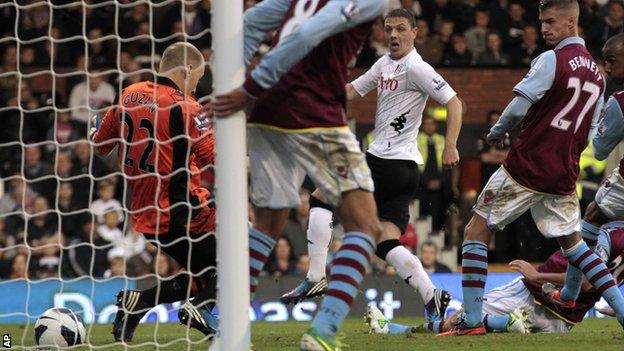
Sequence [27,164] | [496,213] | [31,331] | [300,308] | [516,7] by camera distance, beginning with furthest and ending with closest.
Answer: [516,7]
[27,164]
[300,308]
[31,331]
[496,213]

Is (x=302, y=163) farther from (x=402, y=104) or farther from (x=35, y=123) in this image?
(x=35, y=123)

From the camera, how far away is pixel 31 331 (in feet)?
37.8

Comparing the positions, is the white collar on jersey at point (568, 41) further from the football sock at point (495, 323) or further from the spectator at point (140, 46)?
the spectator at point (140, 46)

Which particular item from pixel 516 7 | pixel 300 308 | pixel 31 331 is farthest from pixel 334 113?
pixel 516 7

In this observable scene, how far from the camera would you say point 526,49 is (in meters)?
18.0

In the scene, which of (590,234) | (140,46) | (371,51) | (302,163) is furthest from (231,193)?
(371,51)

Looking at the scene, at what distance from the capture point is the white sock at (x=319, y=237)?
9.29 metres

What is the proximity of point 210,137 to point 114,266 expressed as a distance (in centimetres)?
647

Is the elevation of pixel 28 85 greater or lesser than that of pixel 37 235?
greater

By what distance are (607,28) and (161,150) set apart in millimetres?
10687

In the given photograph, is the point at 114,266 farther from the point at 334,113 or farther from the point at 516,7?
the point at 334,113

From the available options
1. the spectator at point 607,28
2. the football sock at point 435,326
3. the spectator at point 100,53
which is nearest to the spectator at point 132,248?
the spectator at point 100,53

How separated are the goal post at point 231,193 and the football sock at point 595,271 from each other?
2.84 m

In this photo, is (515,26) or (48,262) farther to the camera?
(515,26)
